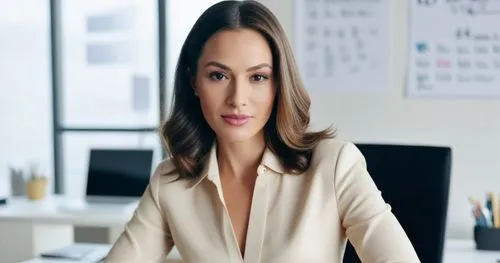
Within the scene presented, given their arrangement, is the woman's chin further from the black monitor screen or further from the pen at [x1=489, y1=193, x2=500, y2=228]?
the black monitor screen

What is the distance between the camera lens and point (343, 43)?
2619mm

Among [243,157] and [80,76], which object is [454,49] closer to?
[243,157]

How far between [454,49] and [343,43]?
41cm

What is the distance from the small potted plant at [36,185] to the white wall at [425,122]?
4.12ft

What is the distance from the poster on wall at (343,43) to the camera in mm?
2578

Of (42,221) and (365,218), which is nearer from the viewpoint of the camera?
(365,218)

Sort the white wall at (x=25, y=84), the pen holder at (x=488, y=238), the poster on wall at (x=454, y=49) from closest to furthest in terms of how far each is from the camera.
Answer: the pen holder at (x=488, y=238) → the poster on wall at (x=454, y=49) → the white wall at (x=25, y=84)

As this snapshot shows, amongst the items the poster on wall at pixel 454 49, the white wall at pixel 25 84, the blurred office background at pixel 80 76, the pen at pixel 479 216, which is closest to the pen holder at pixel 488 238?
the pen at pixel 479 216

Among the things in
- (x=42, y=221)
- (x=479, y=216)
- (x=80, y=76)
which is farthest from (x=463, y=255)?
(x=80, y=76)

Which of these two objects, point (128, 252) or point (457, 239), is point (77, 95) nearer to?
point (457, 239)

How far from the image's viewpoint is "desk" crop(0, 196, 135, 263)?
257cm

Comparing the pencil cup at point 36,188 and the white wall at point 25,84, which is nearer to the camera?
the pencil cup at point 36,188

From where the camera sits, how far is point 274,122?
1.24 metres

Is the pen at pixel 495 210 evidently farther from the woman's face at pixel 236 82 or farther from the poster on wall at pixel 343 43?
the woman's face at pixel 236 82
